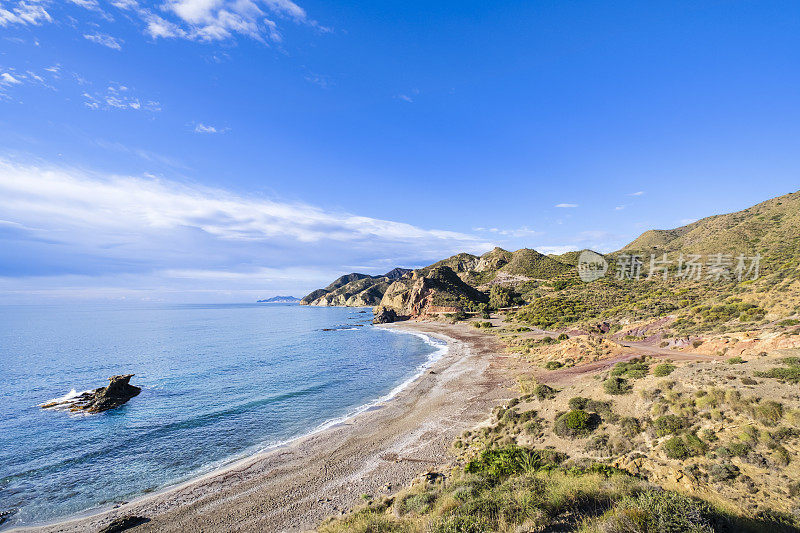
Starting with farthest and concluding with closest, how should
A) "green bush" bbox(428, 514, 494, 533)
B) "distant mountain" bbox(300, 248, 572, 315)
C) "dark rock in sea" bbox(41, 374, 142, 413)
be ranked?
1. "distant mountain" bbox(300, 248, 572, 315)
2. "dark rock in sea" bbox(41, 374, 142, 413)
3. "green bush" bbox(428, 514, 494, 533)

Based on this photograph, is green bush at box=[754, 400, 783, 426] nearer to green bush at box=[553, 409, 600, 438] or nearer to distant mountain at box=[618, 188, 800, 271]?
green bush at box=[553, 409, 600, 438]

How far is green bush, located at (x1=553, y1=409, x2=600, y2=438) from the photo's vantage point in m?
17.2

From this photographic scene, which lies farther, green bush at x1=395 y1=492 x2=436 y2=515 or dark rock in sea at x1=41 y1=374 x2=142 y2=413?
dark rock in sea at x1=41 y1=374 x2=142 y2=413

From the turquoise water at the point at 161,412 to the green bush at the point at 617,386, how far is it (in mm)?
21068

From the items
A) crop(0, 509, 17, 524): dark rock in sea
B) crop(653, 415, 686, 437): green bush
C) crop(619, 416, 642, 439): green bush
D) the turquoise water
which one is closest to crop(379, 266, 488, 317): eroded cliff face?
the turquoise water

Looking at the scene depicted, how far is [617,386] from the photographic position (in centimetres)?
2025

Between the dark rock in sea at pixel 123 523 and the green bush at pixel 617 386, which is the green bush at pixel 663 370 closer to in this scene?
the green bush at pixel 617 386

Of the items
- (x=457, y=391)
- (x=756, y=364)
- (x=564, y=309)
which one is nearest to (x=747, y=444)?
(x=756, y=364)

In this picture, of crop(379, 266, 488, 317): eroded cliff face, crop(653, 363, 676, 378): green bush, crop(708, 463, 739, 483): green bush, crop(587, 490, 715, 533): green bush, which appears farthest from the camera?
crop(379, 266, 488, 317): eroded cliff face

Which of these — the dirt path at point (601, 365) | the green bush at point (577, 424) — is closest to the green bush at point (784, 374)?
the green bush at point (577, 424)

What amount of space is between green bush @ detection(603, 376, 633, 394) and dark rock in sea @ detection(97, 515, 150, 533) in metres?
26.9

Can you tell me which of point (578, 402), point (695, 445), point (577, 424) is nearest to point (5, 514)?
point (577, 424)

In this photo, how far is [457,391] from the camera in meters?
31.4

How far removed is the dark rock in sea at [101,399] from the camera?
31.3 m
